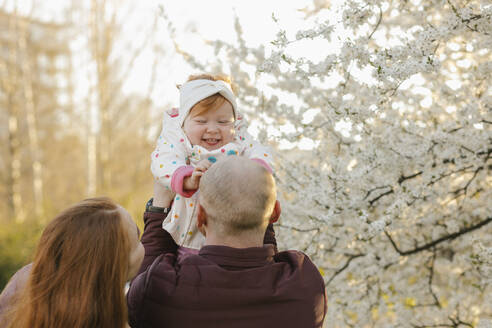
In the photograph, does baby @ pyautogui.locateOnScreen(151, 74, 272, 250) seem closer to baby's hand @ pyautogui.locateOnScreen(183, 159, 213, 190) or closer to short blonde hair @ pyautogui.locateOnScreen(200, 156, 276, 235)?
baby's hand @ pyautogui.locateOnScreen(183, 159, 213, 190)

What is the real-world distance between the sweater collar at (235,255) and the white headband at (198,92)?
28.9 inches

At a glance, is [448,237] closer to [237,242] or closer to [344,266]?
[344,266]

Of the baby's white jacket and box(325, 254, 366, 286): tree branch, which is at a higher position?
the baby's white jacket

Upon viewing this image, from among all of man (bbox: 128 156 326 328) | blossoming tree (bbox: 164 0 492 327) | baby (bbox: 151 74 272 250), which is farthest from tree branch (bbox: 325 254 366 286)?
man (bbox: 128 156 326 328)

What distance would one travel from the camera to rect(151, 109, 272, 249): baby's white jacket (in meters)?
1.93

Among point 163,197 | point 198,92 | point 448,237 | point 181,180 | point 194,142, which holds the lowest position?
point 448,237

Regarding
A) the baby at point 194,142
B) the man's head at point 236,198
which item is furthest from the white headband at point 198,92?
the man's head at point 236,198

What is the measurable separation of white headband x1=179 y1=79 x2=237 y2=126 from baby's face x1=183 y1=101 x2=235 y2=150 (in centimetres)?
3

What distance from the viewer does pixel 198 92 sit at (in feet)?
6.70

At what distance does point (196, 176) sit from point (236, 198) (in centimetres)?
29

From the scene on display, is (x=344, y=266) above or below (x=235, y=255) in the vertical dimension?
below

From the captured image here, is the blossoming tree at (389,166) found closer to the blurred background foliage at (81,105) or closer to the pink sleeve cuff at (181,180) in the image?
the pink sleeve cuff at (181,180)

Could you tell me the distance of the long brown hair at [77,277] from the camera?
1.35 m

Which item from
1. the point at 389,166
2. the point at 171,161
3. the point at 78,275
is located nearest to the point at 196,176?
the point at 171,161
